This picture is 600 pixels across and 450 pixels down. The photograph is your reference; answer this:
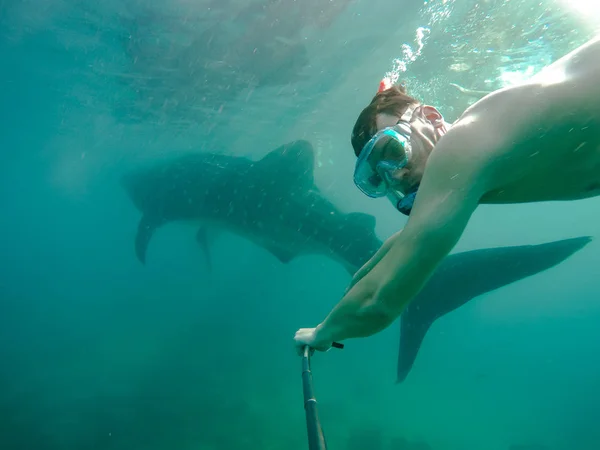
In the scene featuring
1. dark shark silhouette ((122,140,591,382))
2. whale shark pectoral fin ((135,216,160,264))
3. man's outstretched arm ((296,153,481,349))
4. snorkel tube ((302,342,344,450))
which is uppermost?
whale shark pectoral fin ((135,216,160,264))

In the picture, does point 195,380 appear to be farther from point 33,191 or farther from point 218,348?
point 33,191

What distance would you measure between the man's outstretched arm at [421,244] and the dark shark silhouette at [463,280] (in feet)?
12.9

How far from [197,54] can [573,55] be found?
535 inches

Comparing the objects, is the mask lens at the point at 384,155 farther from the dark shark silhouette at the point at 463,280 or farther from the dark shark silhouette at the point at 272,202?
the dark shark silhouette at the point at 272,202

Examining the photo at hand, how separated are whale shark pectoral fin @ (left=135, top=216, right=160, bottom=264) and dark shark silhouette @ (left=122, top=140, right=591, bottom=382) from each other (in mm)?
39

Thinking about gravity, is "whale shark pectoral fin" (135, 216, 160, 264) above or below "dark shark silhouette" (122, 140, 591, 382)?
above

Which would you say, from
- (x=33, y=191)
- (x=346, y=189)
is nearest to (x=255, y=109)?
(x=346, y=189)

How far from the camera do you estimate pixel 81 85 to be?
15289 millimetres

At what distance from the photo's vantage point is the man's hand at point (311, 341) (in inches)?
67.4

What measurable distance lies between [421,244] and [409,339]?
471 centimetres

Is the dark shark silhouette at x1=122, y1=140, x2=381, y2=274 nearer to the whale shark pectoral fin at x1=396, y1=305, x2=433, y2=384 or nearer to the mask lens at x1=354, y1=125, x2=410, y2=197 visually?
the whale shark pectoral fin at x1=396, y1=305, x2=433, y2=384

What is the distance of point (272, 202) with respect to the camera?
1109 cm

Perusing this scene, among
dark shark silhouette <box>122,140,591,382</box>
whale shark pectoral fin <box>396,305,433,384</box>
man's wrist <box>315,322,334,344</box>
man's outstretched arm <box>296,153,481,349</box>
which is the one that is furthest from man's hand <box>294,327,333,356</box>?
whale shark pectoral fin <box>396,305,433,384</box>

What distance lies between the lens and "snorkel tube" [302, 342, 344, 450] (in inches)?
57.5
